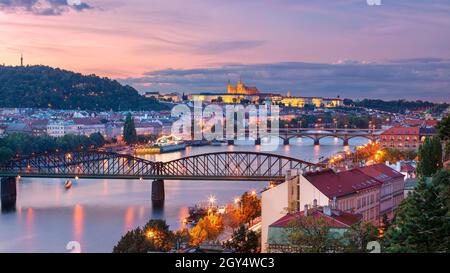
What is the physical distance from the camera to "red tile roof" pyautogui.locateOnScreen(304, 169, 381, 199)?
657 centimetres

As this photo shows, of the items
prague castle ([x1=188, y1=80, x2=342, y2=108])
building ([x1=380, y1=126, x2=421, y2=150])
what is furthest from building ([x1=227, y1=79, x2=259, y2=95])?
building ([x1=380, y1=126, x2=421, y2=150])

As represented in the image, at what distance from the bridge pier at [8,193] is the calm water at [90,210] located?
13 centimetres

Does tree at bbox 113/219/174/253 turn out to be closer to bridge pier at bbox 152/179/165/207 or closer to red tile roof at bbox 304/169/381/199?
red tile roof at bbox 304/169/381/199

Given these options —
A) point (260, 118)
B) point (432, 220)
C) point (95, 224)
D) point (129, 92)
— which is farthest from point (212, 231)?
point (129, 92)

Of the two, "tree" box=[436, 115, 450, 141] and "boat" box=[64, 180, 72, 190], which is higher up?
"tree" box=[436, 115, 450, 141]

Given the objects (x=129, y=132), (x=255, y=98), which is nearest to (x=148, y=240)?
(x=129, y=132)

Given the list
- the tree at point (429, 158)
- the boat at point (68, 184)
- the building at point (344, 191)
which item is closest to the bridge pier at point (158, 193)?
the boat at point (68, 184)

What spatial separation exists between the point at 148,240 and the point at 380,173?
361cm

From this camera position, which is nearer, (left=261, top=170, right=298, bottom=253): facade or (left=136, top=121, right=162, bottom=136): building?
(left=261, top=170, right=298, bottom=253): facade

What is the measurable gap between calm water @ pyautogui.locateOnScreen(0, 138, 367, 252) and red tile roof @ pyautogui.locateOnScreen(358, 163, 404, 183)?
7.41ft

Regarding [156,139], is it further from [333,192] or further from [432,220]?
[432,220]

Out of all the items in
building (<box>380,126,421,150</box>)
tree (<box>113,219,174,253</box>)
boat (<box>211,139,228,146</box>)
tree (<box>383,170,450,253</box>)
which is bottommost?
boat (<box>211,139,228,146</box>)

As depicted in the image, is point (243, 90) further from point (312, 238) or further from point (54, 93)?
point (312, 238)
